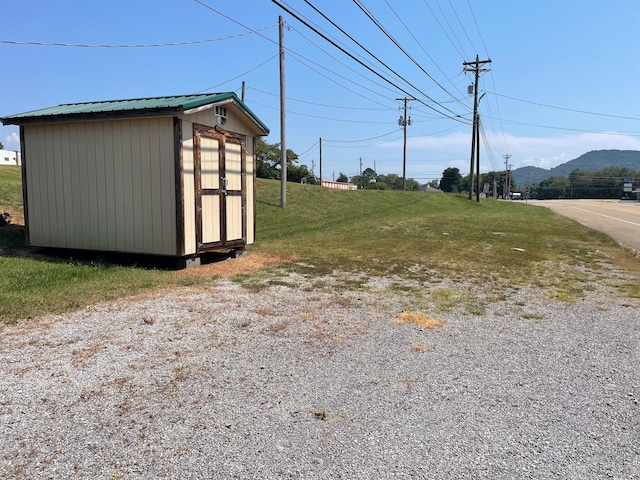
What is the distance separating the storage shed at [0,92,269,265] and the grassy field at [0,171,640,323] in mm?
676

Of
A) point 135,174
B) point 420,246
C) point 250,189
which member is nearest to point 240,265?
point 250,189

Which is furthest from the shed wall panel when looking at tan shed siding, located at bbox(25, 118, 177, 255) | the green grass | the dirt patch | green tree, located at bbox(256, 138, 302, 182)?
green tree, located at bbox(256, 138, 302, 182)

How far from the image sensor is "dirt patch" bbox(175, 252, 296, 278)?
730cm

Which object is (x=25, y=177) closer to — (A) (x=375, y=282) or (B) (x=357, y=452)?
(A) (x=375, y=282)

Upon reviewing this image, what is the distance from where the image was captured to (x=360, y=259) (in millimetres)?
9344

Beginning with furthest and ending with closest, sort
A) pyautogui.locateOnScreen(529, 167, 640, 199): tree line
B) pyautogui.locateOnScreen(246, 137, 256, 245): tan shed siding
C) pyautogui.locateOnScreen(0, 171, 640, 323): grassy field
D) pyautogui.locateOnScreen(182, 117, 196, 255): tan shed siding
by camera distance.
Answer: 1. pyautogui.locateOnScreen(529, 167, 640, 199): tree line
2. pyautogui.locateOnScreen(246, 137, 256, 245): tan shed siding
3. pyautogui.locateOnScreen(182, 117, 196, 255): tan shed siding
4. pyautogui.locateOnScreen(0, 171, 640, 323): grassy field

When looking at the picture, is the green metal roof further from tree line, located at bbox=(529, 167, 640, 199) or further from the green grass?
tree line, located at bbox=(529, 167, 640, 199)

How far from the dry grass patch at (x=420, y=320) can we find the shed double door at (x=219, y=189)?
4.14 meters

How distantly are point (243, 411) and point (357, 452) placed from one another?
801 mm

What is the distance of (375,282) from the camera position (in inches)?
277

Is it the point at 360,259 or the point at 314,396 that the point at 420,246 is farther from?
the point at 314,396

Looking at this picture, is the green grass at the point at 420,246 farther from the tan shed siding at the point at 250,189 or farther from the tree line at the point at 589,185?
the tree line at the point at 589,185

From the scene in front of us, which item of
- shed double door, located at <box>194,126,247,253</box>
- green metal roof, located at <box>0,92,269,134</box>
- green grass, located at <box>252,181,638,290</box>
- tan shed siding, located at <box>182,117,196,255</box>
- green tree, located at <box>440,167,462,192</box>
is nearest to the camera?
green metal roof, located at <box>0,92,269,134</box>

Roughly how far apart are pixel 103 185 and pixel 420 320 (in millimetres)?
5886
